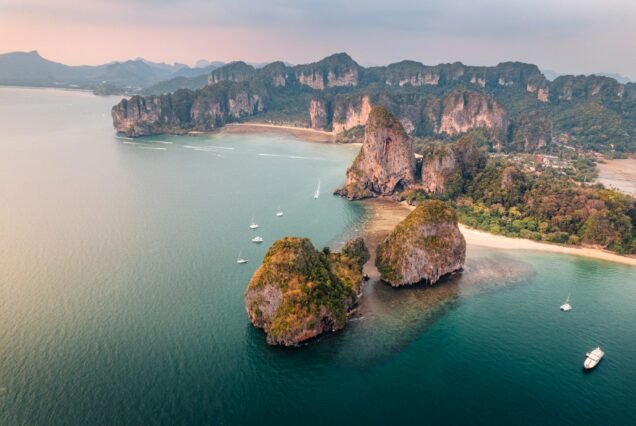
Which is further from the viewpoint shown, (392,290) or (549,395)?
(392,290)

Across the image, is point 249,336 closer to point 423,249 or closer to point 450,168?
point 423,249

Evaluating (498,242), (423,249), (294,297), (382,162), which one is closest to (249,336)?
(294,297)

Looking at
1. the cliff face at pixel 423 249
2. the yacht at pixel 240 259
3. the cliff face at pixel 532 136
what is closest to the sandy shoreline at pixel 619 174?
the cliff face at pixel 532 136

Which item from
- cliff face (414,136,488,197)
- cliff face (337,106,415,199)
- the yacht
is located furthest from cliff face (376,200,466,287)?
cliff face (337,106,415,199)

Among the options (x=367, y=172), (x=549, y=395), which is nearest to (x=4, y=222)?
(x=367, y=172)

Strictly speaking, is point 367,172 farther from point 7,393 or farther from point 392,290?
point 7,393

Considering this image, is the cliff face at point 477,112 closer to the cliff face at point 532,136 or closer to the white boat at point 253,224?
the cliff face at point 532,136
